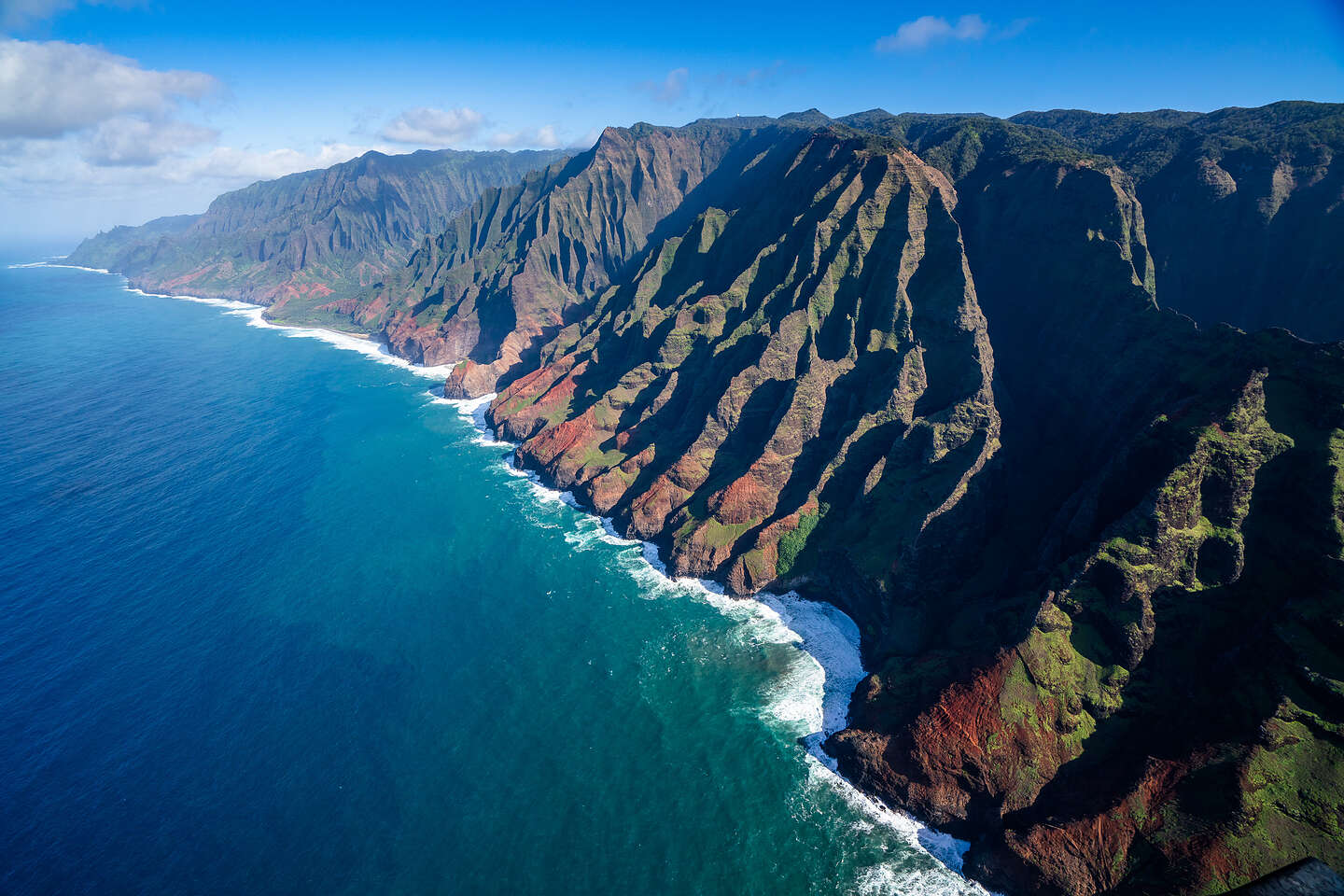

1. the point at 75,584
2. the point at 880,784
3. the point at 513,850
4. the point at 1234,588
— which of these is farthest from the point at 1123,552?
the point at 75,584

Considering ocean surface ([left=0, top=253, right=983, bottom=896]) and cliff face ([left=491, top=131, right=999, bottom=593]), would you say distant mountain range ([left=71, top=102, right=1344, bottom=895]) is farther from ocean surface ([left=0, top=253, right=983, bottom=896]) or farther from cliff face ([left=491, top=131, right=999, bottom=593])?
ocean surface ([left=0, top=253, right=983, bottom=896])

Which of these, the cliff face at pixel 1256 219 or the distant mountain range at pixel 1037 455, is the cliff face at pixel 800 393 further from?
the cliff face at pixel 1256 219

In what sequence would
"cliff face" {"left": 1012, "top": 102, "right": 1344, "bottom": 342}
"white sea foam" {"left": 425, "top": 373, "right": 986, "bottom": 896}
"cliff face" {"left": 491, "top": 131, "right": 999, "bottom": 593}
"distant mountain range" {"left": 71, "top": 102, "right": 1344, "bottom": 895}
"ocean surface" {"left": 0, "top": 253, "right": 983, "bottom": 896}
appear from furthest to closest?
1. "cliff face" {"left": 1012, "top": 102, "right": 1344, "bottom": 342}
2. "cliff face" {"left": 491, "top": 131, "right": 999, "bottom": 593}
3. "ocean surface" {"left": 0, "top": 253, "right": 983, "bottom": 896}
4. "white sea foam" {"left": 425, "top": 373, "right": 986, "bottom": 896}
5. "distant mountain range" {"left": 71, "top": 102, "right": 1344, "bottom": 895}

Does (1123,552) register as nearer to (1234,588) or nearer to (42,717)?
(1234,588)

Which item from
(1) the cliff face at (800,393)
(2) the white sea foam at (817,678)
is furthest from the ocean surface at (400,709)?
(1) the cliff face at (800,393)

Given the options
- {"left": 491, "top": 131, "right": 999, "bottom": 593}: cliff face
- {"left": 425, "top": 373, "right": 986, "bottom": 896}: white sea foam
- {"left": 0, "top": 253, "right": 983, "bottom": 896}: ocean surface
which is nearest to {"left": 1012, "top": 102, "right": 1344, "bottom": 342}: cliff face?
{"left": 491, "top": 131, "right": 999, "bottom": 593}: cliff face

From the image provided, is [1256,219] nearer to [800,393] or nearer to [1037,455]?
[1037,455]
